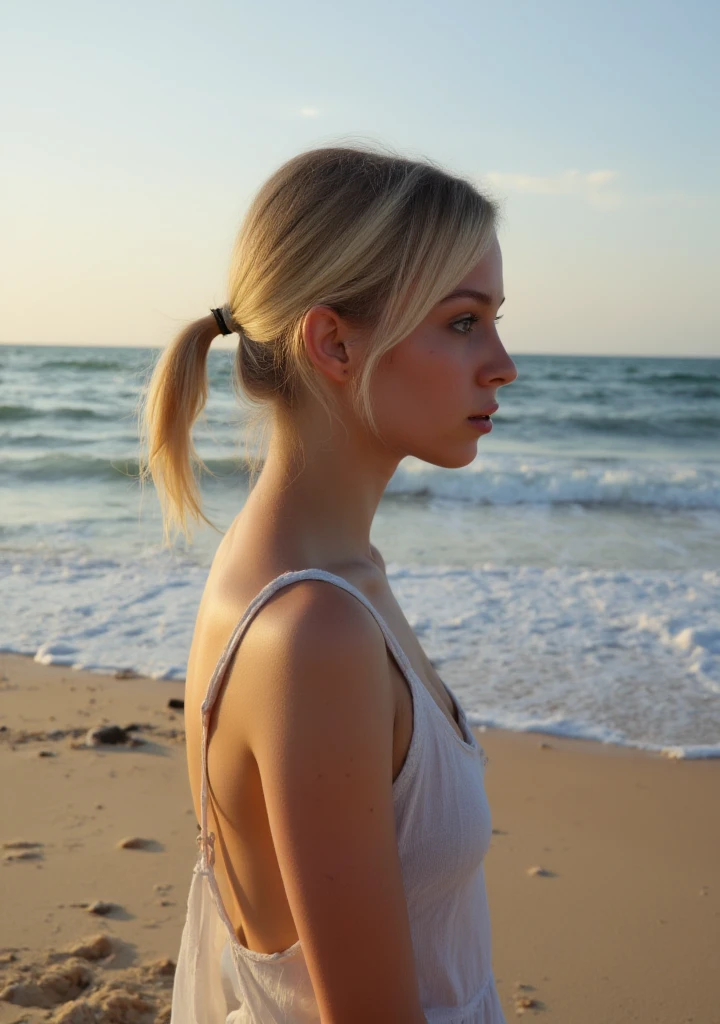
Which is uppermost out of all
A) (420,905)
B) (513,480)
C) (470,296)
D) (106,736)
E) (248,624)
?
(470,296)

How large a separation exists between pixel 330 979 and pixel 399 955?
93mm

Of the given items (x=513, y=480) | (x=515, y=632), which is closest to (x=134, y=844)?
(x=515, y=632)

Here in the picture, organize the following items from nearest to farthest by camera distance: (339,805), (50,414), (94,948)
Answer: (339,805), (94,948), (50,414)

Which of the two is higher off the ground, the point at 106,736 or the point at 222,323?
the point at 222,323

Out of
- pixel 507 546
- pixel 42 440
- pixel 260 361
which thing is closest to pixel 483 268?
pixel 260 361

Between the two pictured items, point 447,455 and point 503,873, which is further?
point 503,873

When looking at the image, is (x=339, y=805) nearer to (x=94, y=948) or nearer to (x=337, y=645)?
(x=337, y=645)

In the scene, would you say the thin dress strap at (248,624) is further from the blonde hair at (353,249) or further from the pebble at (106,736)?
the pebble at (106,736)

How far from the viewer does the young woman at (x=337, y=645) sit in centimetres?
123

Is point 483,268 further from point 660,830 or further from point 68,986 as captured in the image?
point 660,830

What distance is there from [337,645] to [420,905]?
558mm

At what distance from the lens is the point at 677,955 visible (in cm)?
352

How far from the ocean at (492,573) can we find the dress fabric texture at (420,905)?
0.87 meters

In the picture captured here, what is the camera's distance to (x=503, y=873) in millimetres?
4047
